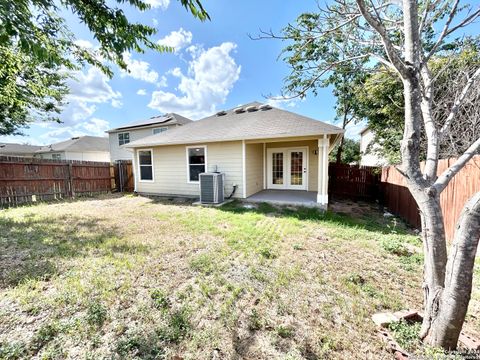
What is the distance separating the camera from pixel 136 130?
17.3 metres

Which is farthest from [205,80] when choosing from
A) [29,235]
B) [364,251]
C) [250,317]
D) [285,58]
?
[250,317]

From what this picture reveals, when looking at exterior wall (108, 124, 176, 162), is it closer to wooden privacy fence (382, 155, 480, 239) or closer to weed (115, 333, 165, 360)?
wooden privacy fence (382, 155, 480, 239)

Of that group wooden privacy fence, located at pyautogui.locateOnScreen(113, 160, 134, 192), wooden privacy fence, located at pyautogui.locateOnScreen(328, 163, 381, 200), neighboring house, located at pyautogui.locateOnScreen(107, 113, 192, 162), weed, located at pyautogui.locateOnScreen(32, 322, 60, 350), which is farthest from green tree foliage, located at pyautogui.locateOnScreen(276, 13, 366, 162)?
neighboring house, located at pyautogui.locateOnScreen(107, 113, 192, 162)

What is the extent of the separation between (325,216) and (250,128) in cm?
412

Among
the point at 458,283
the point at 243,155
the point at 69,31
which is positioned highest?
the point at 69,31

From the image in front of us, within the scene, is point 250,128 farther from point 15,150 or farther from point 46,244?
point 15,150

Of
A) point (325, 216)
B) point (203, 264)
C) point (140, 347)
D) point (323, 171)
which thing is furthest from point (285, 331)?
point (323, 171)

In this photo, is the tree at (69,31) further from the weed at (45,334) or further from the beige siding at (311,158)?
the beige siding at (311,158)

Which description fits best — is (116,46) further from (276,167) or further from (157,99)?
(157,99)

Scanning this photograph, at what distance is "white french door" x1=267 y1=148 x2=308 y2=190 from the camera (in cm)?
931

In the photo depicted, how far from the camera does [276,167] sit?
981cm

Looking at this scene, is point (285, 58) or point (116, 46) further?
point (285, 58)

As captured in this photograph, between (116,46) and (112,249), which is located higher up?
(116,46)

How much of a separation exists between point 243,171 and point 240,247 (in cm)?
441
